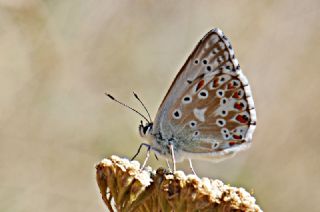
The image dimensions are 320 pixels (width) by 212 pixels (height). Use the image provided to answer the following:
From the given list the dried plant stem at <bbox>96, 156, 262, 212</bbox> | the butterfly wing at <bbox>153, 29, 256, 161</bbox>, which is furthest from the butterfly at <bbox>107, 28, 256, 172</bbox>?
the dried plant stem at <bbox>96, 156, 262, 212</bbox>

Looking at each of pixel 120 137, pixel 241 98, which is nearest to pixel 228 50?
pixel 241 98

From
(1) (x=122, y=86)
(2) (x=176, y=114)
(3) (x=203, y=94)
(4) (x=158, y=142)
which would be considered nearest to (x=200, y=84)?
(3) (x=203, y=94)

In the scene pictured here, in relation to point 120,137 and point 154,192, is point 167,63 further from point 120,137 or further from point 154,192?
point 154,192

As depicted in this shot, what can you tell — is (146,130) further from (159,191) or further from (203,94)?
(159,191)

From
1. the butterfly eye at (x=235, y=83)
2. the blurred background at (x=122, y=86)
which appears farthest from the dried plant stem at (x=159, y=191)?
the blurred background at (x=122, y=86)

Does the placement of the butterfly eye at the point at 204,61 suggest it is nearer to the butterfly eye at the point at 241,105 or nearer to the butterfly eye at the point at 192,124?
the butterfly eye at the point at 241,105

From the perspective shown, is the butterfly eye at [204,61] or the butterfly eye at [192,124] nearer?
the butterfly eye at [204,61]

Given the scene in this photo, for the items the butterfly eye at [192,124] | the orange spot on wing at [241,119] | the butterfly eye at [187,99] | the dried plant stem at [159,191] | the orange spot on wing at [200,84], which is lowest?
the dried plant stem at [159,191]

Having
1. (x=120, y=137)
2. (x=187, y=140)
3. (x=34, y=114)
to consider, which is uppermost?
(x=34, y=114)
